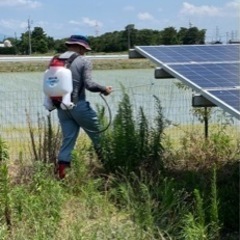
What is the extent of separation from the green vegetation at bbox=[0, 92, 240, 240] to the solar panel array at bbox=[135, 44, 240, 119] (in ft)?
2.19

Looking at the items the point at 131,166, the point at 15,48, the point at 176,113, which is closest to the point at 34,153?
the point at 131,166

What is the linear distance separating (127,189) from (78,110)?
4.95ft

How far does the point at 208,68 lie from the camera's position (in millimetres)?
6621

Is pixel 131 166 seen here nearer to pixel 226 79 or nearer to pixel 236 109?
pixel 226 79

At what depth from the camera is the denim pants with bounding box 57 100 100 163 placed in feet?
22.4

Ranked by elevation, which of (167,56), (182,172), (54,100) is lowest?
(182,172)

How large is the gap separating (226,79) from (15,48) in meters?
70.9

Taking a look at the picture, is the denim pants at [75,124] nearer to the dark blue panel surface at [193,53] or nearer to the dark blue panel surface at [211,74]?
the dark blue panel surface at [193,53]

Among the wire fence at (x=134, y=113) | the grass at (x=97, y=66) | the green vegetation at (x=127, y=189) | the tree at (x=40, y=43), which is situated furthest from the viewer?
the tree at (x=40, y=43)

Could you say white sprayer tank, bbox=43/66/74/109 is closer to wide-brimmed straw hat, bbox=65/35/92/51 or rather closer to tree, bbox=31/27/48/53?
wide-brimmed straw hat, bbox=65/35/92/51

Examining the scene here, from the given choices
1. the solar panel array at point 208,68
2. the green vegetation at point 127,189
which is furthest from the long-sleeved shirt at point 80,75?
the solar panel array at point 208,68

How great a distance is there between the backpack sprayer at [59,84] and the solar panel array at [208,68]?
1004 millimetres

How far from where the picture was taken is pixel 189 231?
14.3 ft

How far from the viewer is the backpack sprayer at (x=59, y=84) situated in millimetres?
6531
